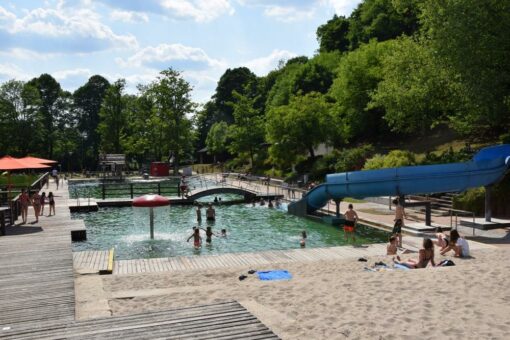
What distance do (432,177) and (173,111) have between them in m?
55.9

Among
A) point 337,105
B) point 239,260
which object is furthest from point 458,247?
point 337,105

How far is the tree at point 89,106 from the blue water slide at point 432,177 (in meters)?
82.0

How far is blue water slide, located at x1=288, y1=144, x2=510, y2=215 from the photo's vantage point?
22.5 metres

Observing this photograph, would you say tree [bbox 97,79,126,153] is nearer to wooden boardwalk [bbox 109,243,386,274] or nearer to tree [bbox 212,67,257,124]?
tree [bbox 212,67,257,124]

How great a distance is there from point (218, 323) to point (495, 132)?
1580 inches

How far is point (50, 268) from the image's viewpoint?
44.2ft

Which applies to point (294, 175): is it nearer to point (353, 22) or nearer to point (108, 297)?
point (353, 22)

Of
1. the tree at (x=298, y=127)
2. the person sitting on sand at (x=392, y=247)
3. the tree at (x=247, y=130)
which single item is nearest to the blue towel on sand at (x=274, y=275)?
the person sitting on sand at (x=392, y=247)

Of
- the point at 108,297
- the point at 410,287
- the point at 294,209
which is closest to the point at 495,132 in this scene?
the point at 294,209

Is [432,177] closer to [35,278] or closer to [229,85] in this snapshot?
[35,278]

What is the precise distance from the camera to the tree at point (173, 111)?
241ft

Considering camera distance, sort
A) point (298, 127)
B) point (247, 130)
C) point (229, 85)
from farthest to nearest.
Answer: point (229, 85) < point (247, 130) < point (298, 127)

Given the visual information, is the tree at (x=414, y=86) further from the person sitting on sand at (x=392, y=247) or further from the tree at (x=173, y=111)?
the tree at (x=173, y=111)

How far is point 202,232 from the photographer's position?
27.2 m
